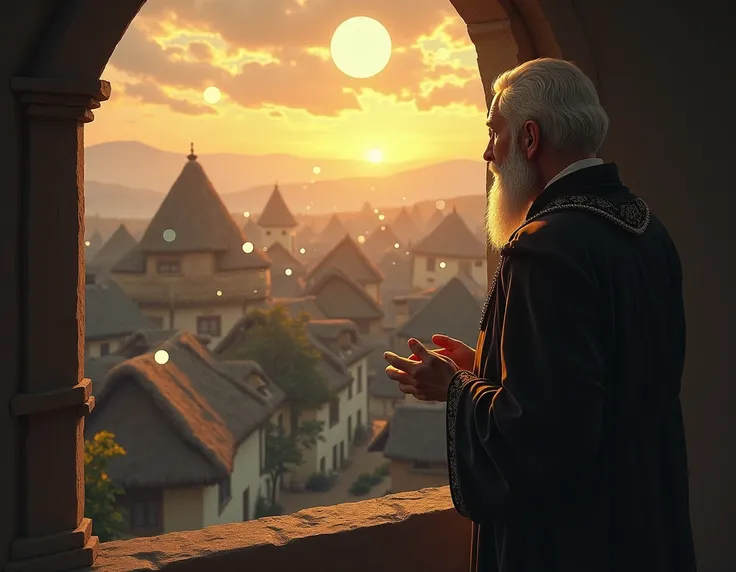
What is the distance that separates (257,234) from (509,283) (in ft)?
256

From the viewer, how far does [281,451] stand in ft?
88.6

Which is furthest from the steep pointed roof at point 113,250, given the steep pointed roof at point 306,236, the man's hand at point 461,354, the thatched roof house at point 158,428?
the man's hand at point 461,354

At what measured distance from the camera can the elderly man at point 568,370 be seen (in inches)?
77.1

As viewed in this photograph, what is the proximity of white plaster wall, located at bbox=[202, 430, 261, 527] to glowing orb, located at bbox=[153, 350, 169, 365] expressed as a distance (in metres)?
2.95

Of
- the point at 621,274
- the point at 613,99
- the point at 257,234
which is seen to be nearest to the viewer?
the point at 621,274

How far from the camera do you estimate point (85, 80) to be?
2.57 metres

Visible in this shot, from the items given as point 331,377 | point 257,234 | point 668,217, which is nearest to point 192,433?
point 331,377

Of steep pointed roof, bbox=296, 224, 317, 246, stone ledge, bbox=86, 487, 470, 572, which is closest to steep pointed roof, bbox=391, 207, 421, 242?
steep pointed roof, bbox=296, 224, 317, 246

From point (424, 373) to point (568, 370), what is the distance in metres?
0.51

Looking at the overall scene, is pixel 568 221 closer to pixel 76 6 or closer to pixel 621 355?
pixel 621 355

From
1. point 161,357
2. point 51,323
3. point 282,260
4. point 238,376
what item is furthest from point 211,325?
point 51,323

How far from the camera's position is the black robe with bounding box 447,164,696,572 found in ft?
6.41

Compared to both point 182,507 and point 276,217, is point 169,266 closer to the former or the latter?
point 182,507

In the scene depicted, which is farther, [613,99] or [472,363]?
[613,99]
